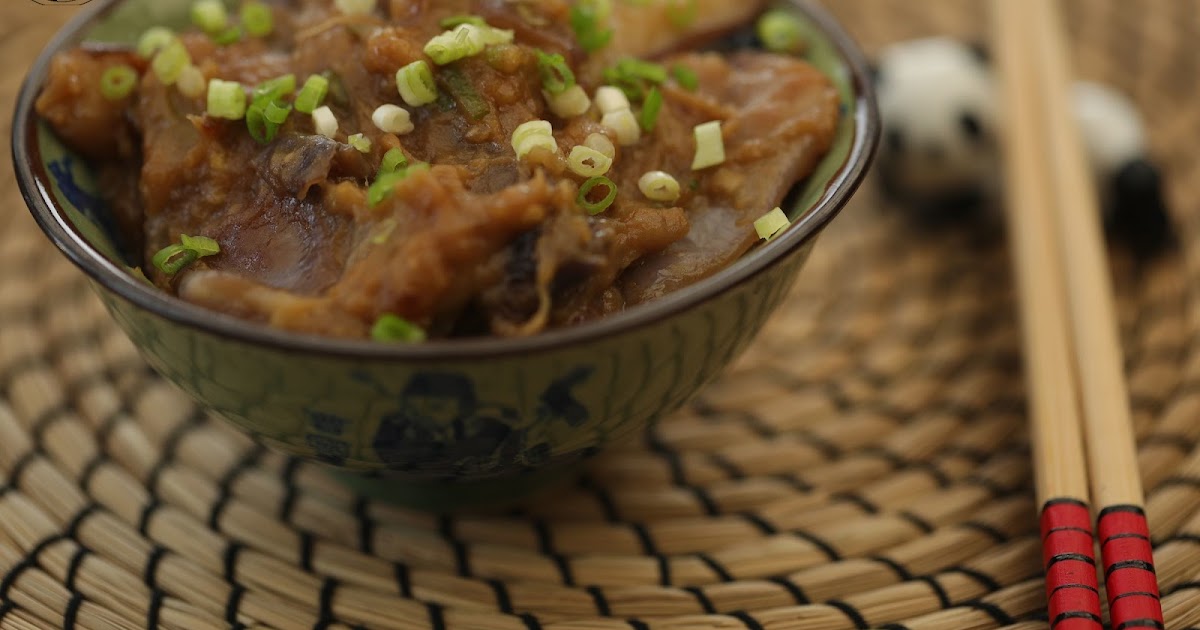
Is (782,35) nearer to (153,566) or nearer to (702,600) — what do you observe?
(702,600)

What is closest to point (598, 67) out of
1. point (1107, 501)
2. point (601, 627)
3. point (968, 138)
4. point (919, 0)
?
point (601, 627)

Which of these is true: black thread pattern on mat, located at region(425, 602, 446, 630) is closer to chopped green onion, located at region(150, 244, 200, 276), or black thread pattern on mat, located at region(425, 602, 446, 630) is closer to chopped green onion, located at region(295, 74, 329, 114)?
chopped green onion, located at region(150, 244, 200, 276)

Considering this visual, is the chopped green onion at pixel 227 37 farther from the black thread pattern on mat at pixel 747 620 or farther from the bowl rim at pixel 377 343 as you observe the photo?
the black thread pattern on mat at pixel 747 620

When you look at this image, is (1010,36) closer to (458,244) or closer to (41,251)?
(458,244)

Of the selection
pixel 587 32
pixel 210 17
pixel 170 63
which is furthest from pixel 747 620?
pixel 210 17

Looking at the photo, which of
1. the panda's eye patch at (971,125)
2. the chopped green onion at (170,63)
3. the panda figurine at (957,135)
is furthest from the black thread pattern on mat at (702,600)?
the panda's eye patch at (971,125)

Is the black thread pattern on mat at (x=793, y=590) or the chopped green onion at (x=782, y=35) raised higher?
the chopped green onion at (x=782, y=35)
